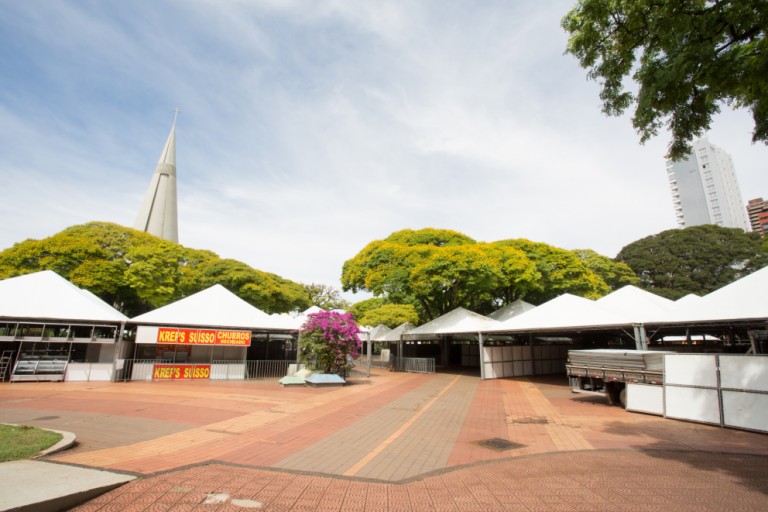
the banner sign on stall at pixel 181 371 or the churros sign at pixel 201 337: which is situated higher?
the churros sign at pixel 201 337

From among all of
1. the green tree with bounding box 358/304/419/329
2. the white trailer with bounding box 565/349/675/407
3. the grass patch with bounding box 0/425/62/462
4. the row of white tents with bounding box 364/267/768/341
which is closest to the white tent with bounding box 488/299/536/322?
the row of white tents with bounding box 364/267/768/341

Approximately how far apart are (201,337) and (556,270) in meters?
27.9

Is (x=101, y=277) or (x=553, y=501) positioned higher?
(x=101, y=277)

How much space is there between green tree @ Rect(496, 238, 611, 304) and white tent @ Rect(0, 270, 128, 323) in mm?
29027

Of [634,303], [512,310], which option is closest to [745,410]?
[634,303]

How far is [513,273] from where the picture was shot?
28.9 metres

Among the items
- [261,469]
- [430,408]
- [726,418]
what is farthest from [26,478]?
[726,418]

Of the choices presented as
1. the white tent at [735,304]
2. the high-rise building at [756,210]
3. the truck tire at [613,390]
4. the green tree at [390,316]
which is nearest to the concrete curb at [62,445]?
the truck tire at [613,390]

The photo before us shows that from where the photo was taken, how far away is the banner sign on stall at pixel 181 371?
18192 mm

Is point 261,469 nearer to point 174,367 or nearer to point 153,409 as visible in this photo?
point 153,409

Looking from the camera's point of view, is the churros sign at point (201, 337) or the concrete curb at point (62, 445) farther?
the churros sign at point (201, 337)

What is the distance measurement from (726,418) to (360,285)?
24.3 m

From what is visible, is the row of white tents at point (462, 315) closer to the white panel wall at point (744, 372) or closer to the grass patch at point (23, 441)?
the white panel wall at point (744, 372)

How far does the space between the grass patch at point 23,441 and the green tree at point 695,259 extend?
5813 cm
